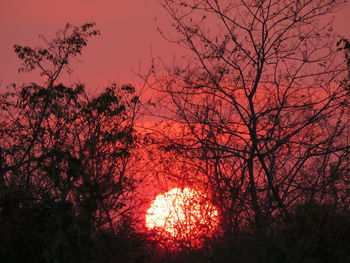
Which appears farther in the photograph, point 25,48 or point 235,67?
A: point 25,48

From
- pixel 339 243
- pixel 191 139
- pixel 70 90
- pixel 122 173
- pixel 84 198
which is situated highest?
pixel 70 90

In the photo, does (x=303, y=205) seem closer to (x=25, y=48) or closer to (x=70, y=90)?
(x=70, y=90)

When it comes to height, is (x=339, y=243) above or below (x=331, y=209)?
below

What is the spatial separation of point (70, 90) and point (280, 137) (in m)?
8.67

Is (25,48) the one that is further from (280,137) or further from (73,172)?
(73,172)

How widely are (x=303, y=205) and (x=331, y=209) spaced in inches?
19.3

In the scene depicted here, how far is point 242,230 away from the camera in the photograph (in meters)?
11.2

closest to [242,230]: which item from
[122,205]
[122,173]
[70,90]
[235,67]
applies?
[235,67]

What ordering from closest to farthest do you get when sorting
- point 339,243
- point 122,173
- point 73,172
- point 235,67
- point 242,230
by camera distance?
point 73,172, point 339,243, point 242,230, point 235,67, point 122,173

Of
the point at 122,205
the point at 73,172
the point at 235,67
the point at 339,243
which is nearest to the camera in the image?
the point at 73,172

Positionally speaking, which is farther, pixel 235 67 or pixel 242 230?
pixel 235 67

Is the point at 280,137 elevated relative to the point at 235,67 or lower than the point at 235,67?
lower

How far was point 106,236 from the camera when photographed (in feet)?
28.3

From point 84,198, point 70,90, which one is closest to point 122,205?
point 70,90
